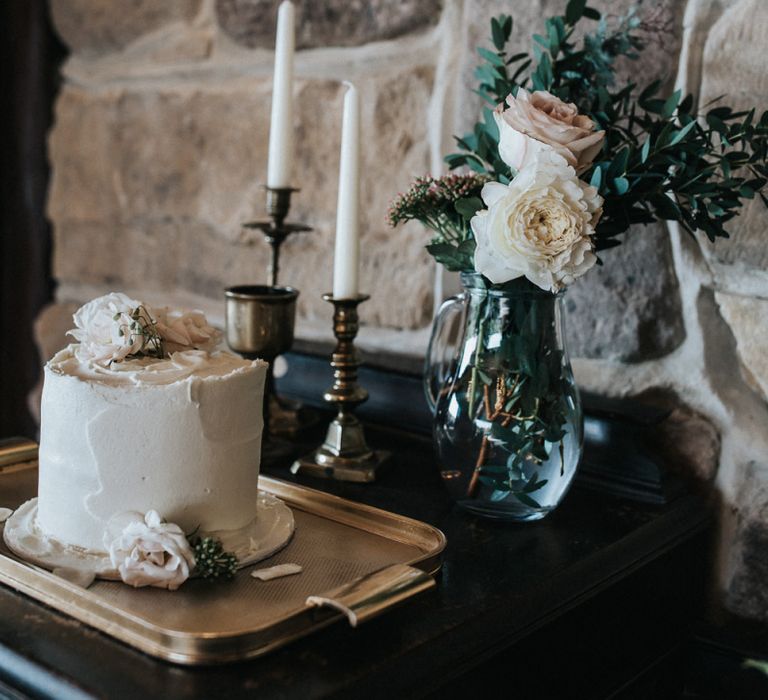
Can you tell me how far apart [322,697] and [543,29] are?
80 cm

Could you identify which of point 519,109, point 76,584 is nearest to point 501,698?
point 76,584

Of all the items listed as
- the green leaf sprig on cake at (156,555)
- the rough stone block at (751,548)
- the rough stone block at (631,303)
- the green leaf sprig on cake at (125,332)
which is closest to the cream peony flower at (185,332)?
the green leaf sprig on cake at (125,332)

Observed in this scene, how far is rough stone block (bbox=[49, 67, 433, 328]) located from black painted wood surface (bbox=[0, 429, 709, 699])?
36 cm

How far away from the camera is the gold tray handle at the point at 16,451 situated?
36.9 inches

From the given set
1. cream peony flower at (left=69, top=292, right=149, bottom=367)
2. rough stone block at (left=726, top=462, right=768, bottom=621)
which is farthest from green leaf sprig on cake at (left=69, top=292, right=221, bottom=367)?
rough stone block at (left=726, top=462, right=768, bottom=621)

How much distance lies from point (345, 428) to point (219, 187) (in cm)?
64

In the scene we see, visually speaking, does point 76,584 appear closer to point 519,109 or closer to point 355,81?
point 519,109

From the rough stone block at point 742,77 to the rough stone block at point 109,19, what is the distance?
2.82ft

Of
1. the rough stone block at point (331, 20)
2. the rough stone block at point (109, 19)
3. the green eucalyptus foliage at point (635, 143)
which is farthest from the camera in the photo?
the rough stone block at point (109, 19)

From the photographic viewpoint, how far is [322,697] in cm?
55

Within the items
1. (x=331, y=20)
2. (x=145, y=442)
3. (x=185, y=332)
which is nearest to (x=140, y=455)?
(x=145, y=442)

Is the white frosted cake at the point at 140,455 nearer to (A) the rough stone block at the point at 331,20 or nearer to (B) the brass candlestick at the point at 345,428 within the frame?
(B) the brass candlestick at the point at 345,428

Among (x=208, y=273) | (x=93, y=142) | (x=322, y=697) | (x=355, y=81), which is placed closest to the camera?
(x=322, y=697)

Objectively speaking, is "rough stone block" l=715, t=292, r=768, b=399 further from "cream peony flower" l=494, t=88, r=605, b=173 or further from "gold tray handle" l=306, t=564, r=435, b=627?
"gold tray handle" l=306, t=564, r=435, b=627
